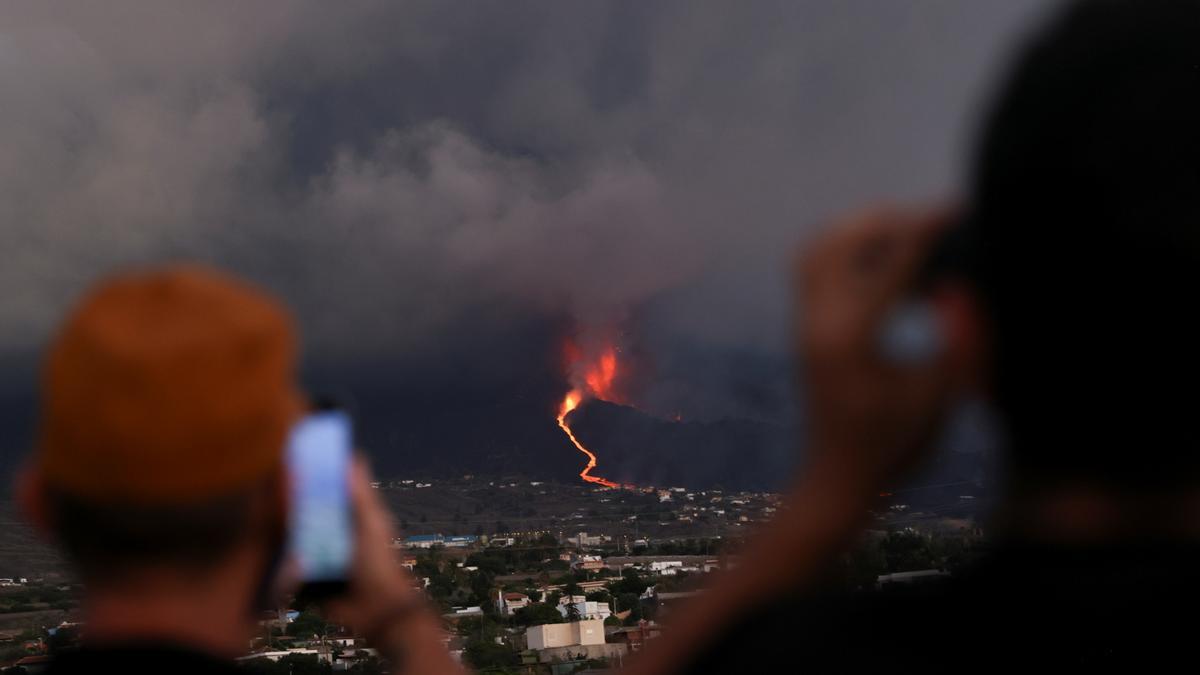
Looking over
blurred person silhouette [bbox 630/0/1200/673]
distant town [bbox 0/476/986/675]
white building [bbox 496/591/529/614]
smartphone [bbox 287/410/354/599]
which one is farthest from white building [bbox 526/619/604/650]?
blurred person silhouette [bbox 630/0/1200/673]

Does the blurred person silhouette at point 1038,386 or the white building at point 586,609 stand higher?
the blurred person silhouette at point 1038,386

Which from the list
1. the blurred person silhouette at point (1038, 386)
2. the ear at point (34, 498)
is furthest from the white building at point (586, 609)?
the blurred person silhouette at point (1038, 386)

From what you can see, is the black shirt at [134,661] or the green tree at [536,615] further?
the green tree at [536,615]

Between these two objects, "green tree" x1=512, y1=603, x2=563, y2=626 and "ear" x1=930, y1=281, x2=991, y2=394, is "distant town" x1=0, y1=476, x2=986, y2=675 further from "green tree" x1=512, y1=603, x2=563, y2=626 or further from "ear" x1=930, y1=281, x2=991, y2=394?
"ear" x1=930, y1=281, x2=991, y2=394

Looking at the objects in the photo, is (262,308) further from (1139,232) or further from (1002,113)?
Result: (1139,232)

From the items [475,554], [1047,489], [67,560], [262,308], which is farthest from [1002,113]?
[475,554]

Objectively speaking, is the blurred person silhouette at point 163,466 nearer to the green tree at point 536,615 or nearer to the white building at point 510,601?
the green tree at point 536,615
